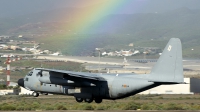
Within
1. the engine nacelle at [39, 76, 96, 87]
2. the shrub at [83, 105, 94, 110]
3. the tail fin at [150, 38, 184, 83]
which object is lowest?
the shrub at [83, 105, 94, 110]

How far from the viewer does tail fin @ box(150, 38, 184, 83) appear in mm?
48469

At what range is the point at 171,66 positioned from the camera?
4881 centimetres

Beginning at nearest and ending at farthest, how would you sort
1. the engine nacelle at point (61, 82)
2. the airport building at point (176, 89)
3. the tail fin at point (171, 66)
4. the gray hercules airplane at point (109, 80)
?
1. the tail fin at point (171, 66)
2. the gray hercules airplane at point (109, 80)
3. the engine nacelle at point (61, 82)
4. the airport building at point (176, 89)

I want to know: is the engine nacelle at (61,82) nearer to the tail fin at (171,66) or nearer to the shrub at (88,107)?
the shrub at (88,107)

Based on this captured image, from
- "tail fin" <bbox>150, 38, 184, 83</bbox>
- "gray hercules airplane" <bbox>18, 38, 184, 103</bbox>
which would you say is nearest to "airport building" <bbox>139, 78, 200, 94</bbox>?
"gray hercules airplane" <bbox>18, 38, 184, 103</bbox>

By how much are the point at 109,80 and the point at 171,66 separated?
5.85m

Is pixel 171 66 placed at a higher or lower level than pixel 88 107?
higher

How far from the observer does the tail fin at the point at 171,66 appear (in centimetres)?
4847

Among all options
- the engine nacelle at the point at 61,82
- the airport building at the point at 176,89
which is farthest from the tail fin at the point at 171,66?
the airport building at the point at 176,89

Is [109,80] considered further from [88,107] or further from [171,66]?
[171,66]

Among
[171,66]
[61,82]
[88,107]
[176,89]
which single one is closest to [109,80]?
[88,107]

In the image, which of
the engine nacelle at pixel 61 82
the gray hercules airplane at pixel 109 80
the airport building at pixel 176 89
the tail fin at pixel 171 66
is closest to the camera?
the tail fin at pixel 171 66

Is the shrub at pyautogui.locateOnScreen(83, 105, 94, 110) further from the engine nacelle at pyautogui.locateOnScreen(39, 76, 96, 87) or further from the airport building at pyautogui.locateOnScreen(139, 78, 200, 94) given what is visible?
the airport building at pyautogui.locateOnScreen(139, 78, 200, 94)

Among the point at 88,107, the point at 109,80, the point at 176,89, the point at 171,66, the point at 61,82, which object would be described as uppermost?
the point at 171,66
